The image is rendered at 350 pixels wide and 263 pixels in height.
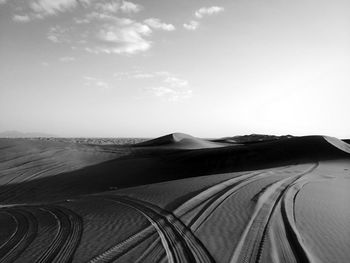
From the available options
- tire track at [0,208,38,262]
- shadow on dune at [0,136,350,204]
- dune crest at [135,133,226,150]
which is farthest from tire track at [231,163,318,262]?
dune crest at [135,133,226,150]

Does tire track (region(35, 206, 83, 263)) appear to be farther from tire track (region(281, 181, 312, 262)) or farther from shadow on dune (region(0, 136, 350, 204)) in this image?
shadow on dune (region(0, 136, 350, 204))

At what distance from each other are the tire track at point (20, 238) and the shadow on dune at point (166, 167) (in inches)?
304

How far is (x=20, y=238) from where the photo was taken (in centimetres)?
738

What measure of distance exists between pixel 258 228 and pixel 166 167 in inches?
707

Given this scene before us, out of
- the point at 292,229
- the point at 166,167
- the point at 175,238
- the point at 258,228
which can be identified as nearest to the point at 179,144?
the point at 166,167

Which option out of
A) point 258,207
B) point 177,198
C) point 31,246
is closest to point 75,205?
point 177,198

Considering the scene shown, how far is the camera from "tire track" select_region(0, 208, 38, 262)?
625 cm

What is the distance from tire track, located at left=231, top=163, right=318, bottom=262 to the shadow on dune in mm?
10422

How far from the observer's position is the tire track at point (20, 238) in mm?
6250

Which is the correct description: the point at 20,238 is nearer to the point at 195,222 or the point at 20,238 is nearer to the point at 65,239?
the point at 65,239

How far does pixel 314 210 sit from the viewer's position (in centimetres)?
850

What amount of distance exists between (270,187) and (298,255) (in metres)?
6.39

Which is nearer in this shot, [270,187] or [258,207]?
[258,207]

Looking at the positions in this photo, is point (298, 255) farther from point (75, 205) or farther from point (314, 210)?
point (75, 205)
